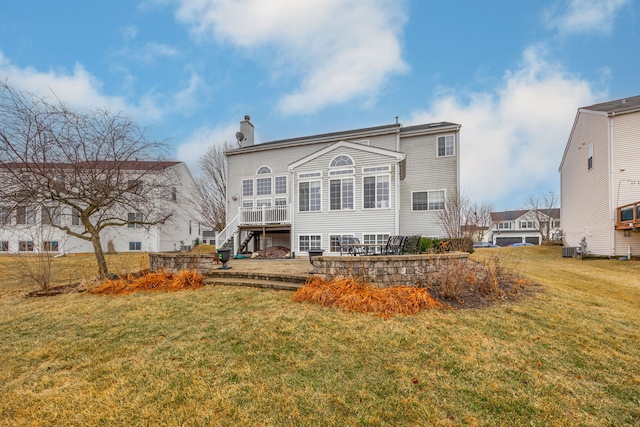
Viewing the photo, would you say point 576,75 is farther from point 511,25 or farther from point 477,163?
point 477,163

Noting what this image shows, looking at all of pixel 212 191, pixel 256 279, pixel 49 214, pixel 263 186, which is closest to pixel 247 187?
pixel 263 186

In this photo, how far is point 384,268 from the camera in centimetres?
612

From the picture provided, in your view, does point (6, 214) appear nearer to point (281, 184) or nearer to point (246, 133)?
point (281, 184)

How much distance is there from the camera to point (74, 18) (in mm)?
8930

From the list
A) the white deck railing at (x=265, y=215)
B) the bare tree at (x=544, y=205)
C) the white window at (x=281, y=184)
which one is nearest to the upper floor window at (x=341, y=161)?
the white deck railing at (x=265, y=215)

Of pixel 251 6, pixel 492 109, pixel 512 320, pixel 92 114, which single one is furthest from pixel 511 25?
pixel 92 114

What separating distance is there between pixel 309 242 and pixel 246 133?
10.2 meters

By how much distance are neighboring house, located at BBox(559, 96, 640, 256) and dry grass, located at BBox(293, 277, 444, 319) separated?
13316mm

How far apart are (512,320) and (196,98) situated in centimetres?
1710

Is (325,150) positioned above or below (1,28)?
below

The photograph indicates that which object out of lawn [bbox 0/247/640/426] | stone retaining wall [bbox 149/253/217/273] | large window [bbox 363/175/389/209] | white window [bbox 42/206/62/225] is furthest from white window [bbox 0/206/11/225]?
large window [bbox 363/175/389/209]

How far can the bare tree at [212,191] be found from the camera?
82.6ft

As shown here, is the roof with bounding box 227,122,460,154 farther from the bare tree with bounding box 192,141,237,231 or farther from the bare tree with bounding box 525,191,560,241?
the bare tree with bounding box 525,191,560,241

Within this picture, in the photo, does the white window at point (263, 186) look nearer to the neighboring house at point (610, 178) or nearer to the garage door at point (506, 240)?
the neighboring house at point (610, 178)
